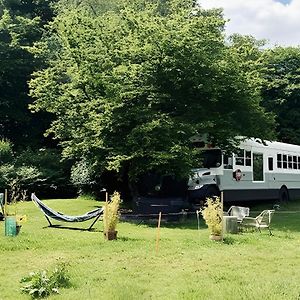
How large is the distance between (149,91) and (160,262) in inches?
303

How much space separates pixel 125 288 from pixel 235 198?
11875mm

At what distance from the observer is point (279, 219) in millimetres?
15391

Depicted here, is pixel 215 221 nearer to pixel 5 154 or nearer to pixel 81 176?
pixel 81 176

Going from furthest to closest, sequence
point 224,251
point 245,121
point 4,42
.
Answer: point 4,42
point 245,121
point 224,251

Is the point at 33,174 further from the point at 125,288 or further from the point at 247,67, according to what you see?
the point at 125,288

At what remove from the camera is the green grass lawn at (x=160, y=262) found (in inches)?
244

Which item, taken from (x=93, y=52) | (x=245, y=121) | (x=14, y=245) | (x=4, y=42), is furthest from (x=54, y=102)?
(x=4, y=42)

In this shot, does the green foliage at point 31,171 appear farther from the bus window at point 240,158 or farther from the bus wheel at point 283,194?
the bus wheel at point 283,194

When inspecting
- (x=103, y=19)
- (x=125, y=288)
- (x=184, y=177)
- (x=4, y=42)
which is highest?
Answer: (x=4, y=42)

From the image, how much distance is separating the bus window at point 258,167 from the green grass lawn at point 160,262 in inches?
238

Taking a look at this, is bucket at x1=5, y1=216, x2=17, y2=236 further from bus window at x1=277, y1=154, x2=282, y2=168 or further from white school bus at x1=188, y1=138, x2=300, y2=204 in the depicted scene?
bus window at x1=277, y1=154, x2=282, y2=168

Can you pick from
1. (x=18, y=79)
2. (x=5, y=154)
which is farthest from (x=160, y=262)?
(x=18, y=79)

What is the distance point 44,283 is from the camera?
20.7ft

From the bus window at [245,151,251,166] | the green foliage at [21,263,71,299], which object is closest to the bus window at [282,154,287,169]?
the bus window at [245,151,251,166]
